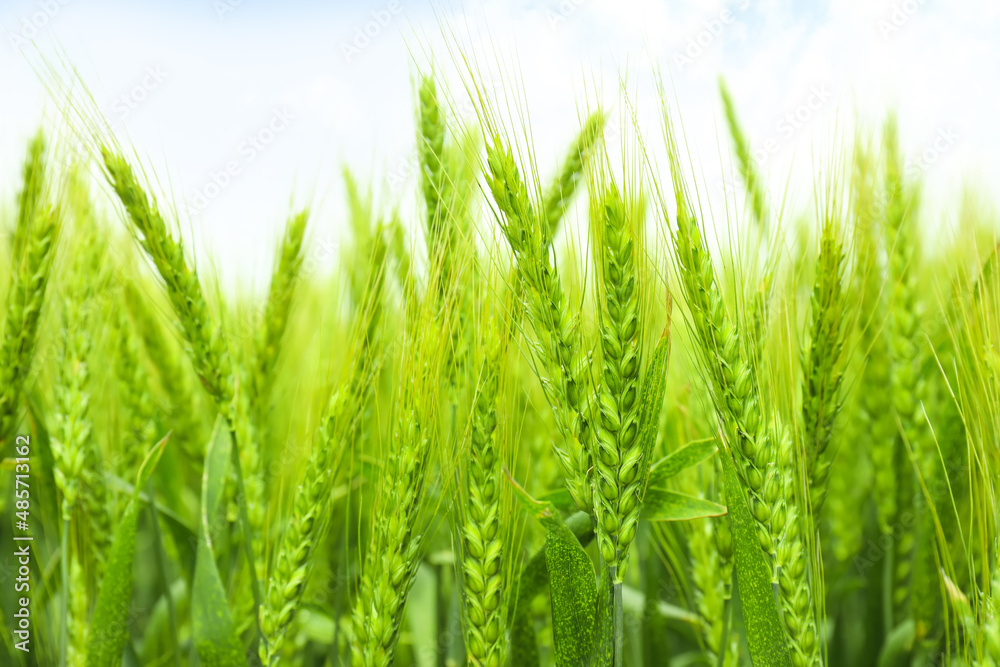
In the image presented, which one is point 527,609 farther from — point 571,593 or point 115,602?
point 115,602

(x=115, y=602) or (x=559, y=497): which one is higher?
(x=559, y=497)

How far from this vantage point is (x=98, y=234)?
1277 mm

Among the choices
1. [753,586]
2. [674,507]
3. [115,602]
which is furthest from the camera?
[115,602]

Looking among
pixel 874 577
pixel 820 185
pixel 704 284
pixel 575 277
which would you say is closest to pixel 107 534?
pixel 575 277

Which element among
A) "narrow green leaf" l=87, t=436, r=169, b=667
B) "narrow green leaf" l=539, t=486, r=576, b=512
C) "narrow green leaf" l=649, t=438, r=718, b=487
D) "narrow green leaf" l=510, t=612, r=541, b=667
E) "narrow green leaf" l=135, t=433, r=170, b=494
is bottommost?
"narrow green leaf" l=510, t=612, r=541, b=667

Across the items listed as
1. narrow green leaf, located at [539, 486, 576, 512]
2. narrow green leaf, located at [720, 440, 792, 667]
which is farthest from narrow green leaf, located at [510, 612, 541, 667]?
narrow green leaf, located at [720, 440, 792, 667]

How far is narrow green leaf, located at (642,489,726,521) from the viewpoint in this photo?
81 centimetres

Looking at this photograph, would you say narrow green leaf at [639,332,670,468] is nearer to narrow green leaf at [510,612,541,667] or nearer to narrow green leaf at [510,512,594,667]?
narrow green leaf at [510,512,594,667]

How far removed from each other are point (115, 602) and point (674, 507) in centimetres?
84

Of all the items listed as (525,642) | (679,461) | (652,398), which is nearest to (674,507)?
(679,461)

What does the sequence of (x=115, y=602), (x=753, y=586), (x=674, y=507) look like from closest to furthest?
(x=753, y=586), (x=674, y=507), (x=115, y=602)

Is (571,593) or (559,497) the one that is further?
(559,497)

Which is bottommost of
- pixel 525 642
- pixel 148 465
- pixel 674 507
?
pixel 525 642

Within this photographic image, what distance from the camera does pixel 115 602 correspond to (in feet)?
3.23
